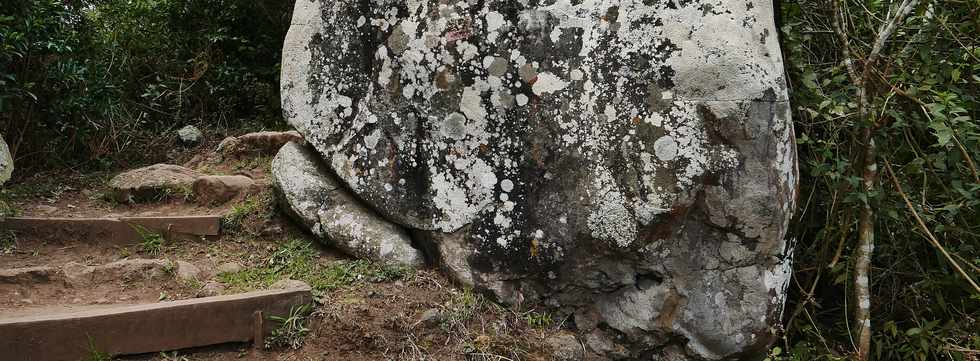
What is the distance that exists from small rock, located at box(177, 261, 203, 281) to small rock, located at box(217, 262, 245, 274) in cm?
10

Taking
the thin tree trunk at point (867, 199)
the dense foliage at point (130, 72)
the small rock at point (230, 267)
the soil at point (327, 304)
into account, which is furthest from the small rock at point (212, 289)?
the thin tree trunk at point (867, 199)

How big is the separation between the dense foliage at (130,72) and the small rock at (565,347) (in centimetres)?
351

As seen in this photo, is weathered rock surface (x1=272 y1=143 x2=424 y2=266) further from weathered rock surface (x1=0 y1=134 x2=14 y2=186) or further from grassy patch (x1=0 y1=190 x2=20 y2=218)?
grassy patch (x1=0 y1=190 x2=20 y2=218)

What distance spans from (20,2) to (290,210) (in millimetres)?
2287

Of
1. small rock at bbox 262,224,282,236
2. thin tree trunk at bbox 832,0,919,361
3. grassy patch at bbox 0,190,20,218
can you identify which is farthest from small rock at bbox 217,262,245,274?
thin tree trunk at bbox 832,0,919,361

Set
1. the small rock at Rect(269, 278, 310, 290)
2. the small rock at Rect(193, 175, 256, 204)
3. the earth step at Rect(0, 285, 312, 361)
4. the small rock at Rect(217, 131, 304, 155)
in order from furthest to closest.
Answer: the small rock at Rect(217, 131, 304, 155)
the small rock at Rect(193, 175, 256, 204)
the small rock at Rect(269, 278, 310, 290)
the earth step at Rect(0, 285, 312, 361)

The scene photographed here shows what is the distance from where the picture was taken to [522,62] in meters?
3.37

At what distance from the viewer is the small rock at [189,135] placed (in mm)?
6074

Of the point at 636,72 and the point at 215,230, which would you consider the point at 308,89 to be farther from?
the point at 636,72

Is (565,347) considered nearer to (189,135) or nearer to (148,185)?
(148,185)

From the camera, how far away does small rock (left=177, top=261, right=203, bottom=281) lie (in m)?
3.32

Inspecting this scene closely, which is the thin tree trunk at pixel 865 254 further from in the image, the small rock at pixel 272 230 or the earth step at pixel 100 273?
the earth step at pixel 100 273

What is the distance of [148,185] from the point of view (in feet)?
14.5

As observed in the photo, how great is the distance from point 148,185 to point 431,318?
7.39 feet
